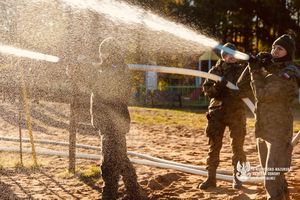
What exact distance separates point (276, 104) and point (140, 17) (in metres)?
19.8

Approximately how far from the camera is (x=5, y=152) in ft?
31.3

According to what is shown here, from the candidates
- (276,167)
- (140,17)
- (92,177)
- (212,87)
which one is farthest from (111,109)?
(140,17)

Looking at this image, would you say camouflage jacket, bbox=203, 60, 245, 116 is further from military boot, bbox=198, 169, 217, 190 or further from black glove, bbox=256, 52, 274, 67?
black glove, bbox=256, 52, 274, 67

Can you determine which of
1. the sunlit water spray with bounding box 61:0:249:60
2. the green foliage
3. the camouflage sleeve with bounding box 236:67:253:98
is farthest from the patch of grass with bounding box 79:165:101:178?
the green foliage

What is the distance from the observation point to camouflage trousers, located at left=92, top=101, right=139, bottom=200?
5504 millimetres

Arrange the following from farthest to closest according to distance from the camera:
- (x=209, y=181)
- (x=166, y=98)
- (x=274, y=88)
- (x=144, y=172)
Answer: (x=166, y=98)
(x=144, y=172)
(x=209, y=181)
(x=274, y=88)

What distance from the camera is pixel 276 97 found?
4.94 m

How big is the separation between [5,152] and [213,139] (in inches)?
193

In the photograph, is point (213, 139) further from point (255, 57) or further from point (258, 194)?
point (255, 57)

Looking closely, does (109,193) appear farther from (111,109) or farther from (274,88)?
(274,88)

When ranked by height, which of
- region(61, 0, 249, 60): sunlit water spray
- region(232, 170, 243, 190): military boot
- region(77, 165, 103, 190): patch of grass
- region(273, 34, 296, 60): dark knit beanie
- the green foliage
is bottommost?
region(77, 165, 103, 190): patch of grass

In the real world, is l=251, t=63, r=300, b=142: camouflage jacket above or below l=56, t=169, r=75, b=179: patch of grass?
above

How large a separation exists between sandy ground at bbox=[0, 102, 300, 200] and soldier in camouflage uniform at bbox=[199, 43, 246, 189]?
56 centimetres

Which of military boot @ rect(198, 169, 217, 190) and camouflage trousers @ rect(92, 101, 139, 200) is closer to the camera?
camouflage trousers @ rect(92, 101, 139, 200)
